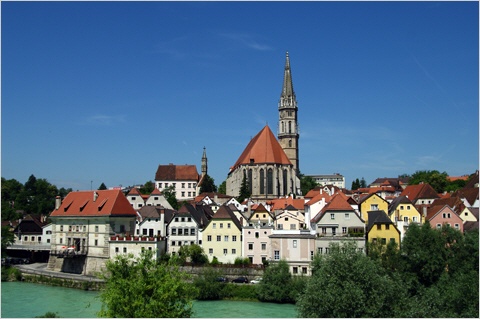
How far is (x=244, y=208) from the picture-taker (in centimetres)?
6028

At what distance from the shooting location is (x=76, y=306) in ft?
112

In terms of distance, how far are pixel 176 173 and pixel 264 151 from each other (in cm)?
1683

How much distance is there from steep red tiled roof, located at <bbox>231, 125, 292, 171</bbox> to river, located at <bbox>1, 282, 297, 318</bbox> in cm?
5232

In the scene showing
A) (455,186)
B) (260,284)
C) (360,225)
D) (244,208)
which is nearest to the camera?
(260,284)

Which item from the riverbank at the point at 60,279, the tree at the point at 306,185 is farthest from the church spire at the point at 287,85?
the riverbank at the point at 60,279

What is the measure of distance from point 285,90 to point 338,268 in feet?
283

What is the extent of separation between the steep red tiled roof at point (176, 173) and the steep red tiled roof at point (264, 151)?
9021 millimetres

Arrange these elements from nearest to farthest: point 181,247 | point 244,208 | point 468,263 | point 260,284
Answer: point 468,263, point 260,284, point 181,247, point 244,208

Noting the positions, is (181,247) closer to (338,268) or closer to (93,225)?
(93,225)

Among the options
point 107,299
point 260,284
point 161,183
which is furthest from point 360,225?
point 161,183

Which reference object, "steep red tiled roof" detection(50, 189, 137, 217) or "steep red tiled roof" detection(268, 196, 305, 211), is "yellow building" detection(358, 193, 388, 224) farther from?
"steep red tiled roof" detection(50, 189, 137, 217)

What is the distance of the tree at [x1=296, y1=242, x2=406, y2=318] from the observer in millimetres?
24047

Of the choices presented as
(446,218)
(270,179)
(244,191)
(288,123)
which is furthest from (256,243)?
(288,123)

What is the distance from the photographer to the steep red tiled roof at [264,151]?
8919cm
